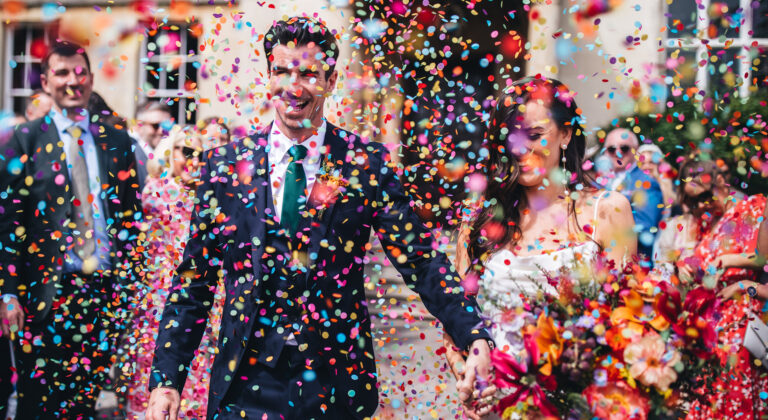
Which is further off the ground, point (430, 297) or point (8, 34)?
point (8, 34)

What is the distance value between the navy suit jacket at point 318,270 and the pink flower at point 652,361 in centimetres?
61

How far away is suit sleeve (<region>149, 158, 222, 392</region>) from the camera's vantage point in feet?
9.05

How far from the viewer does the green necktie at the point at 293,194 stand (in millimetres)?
2743

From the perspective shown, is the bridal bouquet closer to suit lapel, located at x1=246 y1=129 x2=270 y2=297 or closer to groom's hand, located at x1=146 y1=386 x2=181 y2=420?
suit lapel, located at x1=246 y1=129 x2=270 y2=297

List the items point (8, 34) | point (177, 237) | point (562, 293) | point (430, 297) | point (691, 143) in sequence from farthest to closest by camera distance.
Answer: point (8, 34)
point (691, 143)
point (177, 237)
point (430, 297)
point (562, 293)

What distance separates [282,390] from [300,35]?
3.95ft

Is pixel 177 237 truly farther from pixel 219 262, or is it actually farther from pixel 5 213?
pixel 219 262

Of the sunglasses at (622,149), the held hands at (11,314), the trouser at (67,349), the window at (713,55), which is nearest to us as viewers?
the window at (713,55)

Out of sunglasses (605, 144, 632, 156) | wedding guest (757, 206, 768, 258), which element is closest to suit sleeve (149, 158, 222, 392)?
wedding guest (757, 206, 768, 258)

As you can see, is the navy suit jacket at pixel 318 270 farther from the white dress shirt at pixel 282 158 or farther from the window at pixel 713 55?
the window at pixel 713 55

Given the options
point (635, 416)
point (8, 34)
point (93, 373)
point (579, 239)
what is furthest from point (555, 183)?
point (8, 34)

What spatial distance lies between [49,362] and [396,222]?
2.44 m

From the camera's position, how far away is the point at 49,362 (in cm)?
432

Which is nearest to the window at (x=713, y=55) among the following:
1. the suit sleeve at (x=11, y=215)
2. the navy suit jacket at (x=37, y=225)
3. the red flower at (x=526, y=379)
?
the red flower at (x=526, y=379)
